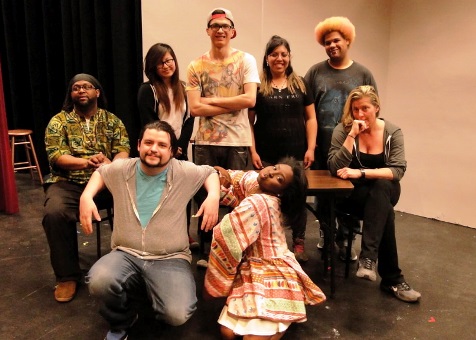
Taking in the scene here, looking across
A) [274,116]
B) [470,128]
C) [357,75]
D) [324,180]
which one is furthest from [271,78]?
[470,128]

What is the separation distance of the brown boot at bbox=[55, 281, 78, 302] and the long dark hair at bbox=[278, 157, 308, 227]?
1.31 m

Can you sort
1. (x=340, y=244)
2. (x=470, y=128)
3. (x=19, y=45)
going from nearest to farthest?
(x=340, y=244)
(x=470, y=128)
(x=19, y=45)

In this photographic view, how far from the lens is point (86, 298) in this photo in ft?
8.43

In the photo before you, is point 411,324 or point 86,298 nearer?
point 411,324

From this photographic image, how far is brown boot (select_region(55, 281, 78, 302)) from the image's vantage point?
253cm

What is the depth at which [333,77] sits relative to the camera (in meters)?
3.04

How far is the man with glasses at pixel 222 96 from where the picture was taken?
274 centimetres

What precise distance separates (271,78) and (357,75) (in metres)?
0.58

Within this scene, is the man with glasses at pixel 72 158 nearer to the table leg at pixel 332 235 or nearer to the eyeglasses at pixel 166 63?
the eyeglasses at pixel 166 63

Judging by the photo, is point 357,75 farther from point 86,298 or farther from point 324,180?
point 86,298

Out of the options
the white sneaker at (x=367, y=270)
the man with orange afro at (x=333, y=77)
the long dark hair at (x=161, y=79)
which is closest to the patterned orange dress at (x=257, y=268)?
the white sneaker at (x=367, y=270)

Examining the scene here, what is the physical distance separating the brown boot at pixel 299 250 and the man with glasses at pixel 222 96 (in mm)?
693

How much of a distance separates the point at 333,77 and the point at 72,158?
1.78 m

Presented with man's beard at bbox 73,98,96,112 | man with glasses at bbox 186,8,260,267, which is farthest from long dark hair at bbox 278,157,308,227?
man's beard at bbox 73,98,96,112
